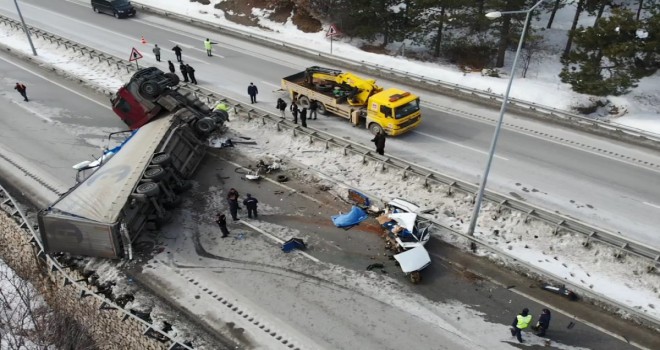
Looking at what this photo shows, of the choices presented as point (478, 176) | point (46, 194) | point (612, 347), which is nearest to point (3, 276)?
point (46, 194)

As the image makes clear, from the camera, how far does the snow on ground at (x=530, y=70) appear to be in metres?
27.5

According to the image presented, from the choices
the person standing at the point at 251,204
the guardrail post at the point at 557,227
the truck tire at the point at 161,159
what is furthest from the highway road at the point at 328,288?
the guardrail post at the point at 557,227

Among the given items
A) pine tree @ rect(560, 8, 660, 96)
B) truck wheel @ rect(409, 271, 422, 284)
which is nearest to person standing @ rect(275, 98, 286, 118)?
truck wheel @ rect(409, 271, 422, 284)

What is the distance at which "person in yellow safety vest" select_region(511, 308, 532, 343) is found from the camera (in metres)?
11.7

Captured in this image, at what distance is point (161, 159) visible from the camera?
16.8 meters

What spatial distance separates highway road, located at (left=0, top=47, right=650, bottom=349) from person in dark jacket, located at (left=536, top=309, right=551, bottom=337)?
1.25 feet

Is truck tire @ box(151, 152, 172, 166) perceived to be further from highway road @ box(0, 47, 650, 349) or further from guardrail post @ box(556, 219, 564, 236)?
guardrail post @ box(556, 219, 564, 236)

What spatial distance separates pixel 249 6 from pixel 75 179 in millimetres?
27180

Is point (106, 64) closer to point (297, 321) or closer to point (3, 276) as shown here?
point (3, 276)

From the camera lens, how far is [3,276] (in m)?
18.1

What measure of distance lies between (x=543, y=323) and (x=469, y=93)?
16.4 metres

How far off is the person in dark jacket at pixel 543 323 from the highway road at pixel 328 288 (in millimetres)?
380

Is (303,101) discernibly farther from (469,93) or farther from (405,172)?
(469,93)

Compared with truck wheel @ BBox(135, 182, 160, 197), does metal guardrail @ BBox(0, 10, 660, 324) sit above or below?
below
